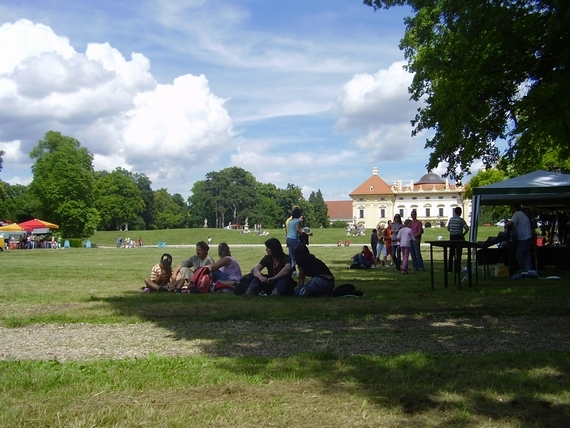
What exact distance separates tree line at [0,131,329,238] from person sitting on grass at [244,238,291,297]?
2376 inches

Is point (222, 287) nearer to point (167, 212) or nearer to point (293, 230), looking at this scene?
point (293, 230)

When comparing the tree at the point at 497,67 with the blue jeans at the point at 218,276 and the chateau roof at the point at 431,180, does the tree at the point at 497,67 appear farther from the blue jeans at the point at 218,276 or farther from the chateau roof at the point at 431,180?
the chateau roof at the point at 431,180

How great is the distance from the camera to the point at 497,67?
15.0 m

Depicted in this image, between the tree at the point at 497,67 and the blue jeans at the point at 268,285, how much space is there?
6.21 metres

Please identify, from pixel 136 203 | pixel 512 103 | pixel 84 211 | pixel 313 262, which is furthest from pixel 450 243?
pixel 136 203

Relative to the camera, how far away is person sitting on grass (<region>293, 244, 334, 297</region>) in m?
10.8

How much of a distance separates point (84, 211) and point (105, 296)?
198 feet

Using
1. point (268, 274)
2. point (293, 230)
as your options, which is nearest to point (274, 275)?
point (268, 274)

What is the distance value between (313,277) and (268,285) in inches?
33.0

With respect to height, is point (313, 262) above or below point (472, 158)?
below

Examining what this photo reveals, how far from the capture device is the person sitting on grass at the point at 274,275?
36.4 ft

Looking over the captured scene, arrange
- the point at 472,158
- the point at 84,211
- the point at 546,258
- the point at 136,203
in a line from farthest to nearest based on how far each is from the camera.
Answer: the point at 136,203
the point at 84,211
the point at 472,158
the point at 546,258

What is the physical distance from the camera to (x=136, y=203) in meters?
111

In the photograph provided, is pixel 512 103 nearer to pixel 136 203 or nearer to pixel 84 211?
pixel 84 211
